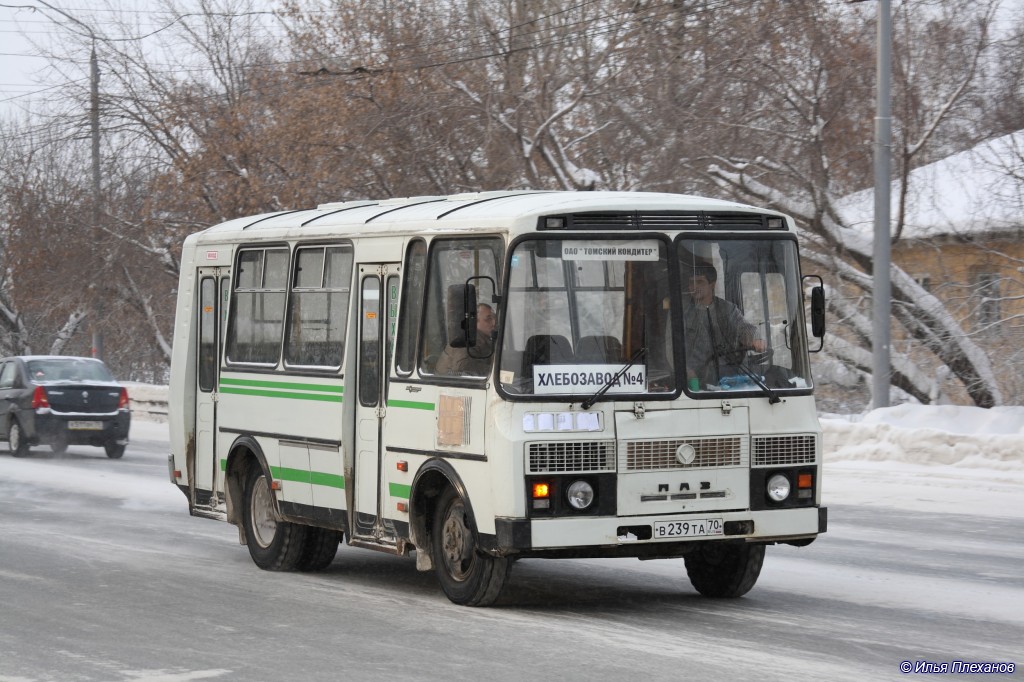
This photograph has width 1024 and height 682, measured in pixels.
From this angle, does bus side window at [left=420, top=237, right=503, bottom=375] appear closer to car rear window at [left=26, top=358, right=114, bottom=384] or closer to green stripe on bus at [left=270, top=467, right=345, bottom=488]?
green stripe on bus at [left=270, top=467, right=345, bottom=488]

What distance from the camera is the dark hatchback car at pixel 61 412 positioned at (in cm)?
2516

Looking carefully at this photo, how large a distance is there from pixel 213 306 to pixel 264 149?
20810mm

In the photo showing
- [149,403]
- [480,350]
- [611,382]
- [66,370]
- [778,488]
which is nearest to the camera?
[611,382]

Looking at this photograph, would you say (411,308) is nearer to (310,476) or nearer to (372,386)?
(372,386)

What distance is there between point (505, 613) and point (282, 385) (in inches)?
123

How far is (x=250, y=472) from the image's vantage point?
1243 centimetres

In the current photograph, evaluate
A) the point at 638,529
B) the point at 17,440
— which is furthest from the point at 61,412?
the point at 638,529

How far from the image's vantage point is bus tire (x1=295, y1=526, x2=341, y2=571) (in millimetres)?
11805

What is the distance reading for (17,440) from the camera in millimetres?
25453

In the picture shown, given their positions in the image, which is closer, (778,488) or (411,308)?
(778,488)

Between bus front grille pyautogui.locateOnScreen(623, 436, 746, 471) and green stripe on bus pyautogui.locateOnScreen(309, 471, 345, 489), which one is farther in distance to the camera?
green stripe on bus pyautogui.locateOnScreen(309, 471, 345, 489)

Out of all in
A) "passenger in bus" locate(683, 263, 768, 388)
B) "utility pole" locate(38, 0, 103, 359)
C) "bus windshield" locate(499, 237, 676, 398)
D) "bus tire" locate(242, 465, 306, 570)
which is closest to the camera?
"bus windshield" locate(499, 237, 676, 398)

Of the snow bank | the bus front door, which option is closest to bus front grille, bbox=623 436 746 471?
the bus front door

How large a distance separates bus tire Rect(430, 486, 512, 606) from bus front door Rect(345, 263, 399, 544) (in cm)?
55
